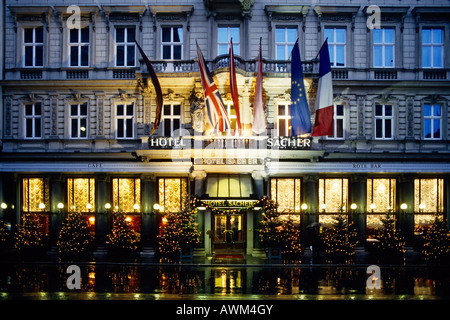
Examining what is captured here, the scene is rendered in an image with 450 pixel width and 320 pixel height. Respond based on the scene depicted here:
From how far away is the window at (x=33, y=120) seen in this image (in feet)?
71.3

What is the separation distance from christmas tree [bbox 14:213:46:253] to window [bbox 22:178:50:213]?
40.5 inches

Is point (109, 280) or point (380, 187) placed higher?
point (380, 187)

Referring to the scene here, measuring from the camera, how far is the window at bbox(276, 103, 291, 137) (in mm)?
21297

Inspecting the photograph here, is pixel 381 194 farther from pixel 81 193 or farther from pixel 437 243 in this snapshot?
pixel 81 193

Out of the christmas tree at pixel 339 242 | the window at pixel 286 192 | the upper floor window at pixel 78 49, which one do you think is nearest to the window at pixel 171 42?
the upper floor window at pixel 78 49

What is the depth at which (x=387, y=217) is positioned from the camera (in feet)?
65.8

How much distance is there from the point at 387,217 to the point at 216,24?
15001 mm

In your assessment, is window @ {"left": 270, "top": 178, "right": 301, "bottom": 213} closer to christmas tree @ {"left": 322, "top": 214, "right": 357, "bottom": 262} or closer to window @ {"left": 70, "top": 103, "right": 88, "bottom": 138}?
christmas tree @ {"left": 322, "top": 214, "right": 357, "bottom": 262}

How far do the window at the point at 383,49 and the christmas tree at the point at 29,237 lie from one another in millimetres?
22245

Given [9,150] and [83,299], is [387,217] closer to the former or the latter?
[83,299]

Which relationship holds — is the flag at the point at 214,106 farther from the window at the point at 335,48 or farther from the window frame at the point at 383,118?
the window frame at the point at 383,118

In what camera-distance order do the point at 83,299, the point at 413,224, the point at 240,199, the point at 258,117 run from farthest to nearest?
the point at 413,224, the point at 240,199, the point at 258,117, the point at 83,299

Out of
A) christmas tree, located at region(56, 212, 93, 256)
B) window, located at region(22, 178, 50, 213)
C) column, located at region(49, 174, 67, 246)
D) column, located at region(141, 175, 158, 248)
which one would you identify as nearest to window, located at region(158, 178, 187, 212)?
column, located at region(141, 175, 158, 248)
